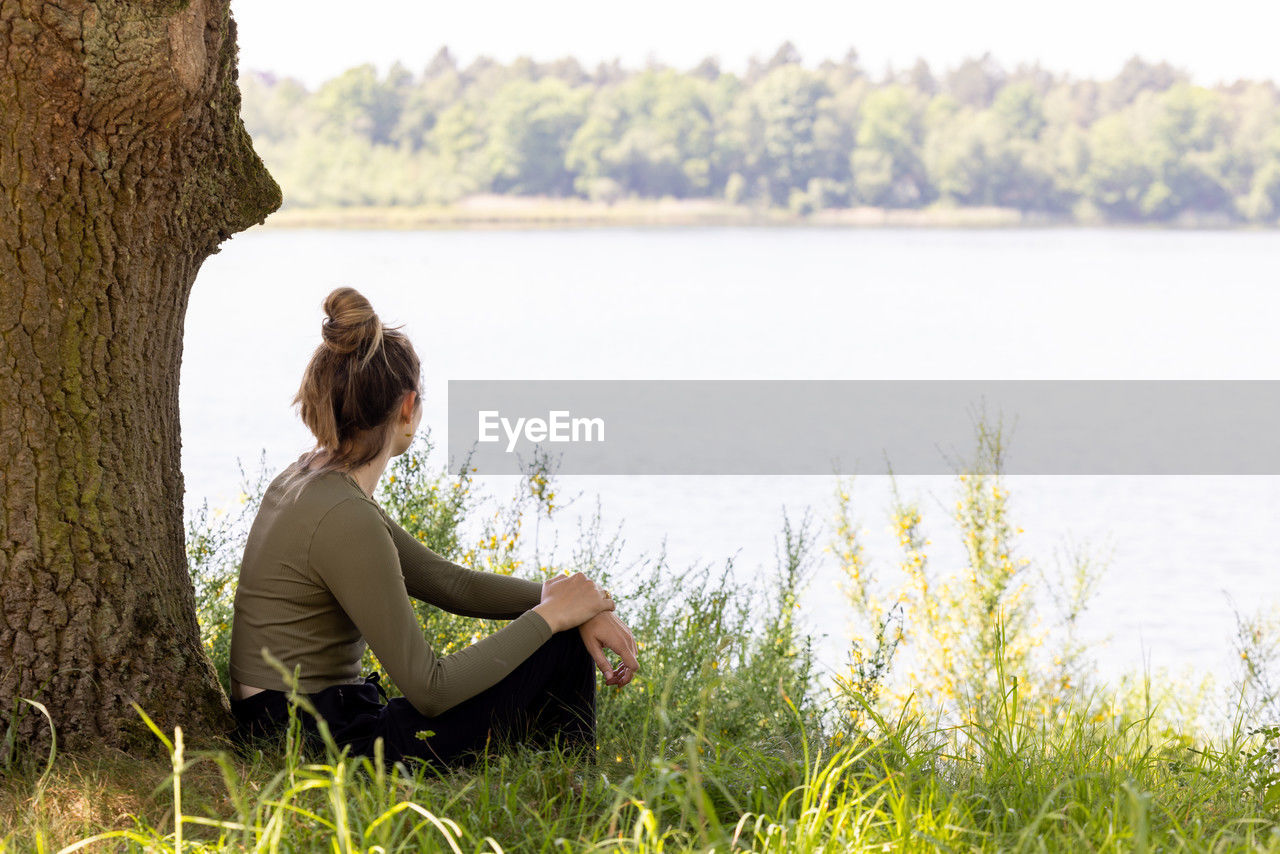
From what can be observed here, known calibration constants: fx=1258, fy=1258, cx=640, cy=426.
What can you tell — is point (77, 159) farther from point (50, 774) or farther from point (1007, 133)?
point (1007, 133)

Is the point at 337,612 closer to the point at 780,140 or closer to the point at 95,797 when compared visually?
the point at 95,797

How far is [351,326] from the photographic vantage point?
8.39ft

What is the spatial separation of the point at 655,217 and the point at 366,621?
40.6m

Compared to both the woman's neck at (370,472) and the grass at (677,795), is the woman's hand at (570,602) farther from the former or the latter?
the woman's neck at (370,472)

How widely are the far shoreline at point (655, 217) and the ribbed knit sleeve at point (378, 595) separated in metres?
36.6

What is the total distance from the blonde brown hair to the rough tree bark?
0.35m

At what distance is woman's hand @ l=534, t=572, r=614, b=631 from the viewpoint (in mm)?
2635

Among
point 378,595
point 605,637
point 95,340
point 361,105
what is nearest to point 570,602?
point 605,637

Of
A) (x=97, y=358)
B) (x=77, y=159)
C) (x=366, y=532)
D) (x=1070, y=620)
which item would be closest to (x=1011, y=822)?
(x=366, y=532)

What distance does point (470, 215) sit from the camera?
39594mm

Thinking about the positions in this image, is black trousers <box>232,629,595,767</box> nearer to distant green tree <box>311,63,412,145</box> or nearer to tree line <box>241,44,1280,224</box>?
tree line <box>241,44,1280,224</box>

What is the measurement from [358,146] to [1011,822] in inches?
1508

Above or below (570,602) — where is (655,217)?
above

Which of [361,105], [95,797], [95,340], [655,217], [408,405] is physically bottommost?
[95,797]
